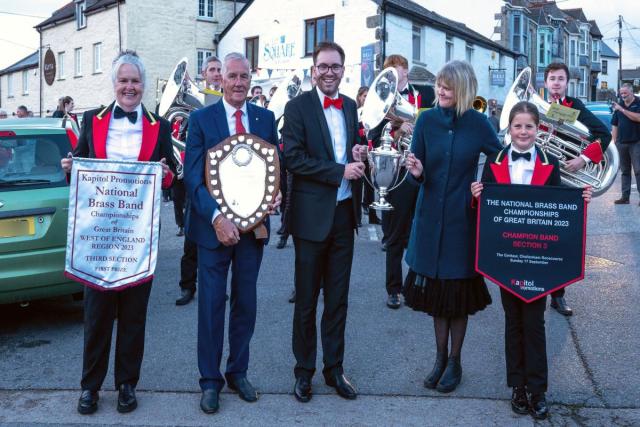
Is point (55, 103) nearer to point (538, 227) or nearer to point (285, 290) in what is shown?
point (285, 290)

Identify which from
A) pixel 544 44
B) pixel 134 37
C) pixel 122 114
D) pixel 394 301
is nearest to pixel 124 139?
pixel 122 114

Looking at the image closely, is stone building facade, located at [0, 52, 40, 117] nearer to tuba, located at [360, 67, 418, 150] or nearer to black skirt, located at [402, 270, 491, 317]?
tuba, located at [360, 67, 418, 150]

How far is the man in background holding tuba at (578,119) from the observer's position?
19.2ft

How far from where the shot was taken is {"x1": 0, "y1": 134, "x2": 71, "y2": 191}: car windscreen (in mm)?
5583

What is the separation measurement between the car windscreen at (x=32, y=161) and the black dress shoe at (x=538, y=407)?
3950 millimetres

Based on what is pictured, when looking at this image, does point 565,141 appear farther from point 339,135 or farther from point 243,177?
point 243,177

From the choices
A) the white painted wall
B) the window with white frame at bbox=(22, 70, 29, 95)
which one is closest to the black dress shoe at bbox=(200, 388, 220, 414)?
the white painted wall

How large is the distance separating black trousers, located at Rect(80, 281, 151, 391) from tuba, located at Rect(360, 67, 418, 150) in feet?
8.43

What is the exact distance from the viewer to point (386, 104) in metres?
5.84

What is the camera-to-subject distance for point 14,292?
17.4ft

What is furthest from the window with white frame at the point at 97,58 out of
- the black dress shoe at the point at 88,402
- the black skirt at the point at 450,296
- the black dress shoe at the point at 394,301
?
the black skirt at the point at 450,296

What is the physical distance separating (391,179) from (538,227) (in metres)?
0.97

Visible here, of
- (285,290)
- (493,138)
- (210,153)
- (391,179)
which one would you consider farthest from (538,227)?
(285,290)

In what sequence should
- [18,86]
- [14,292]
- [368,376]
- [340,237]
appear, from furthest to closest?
[18,86]
[14,292]
[368,376]
[340,237]
